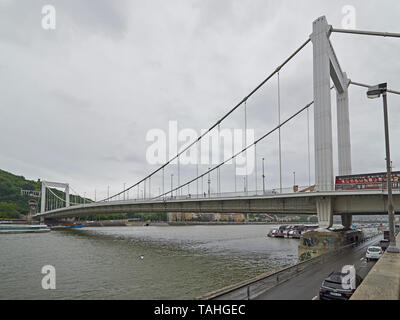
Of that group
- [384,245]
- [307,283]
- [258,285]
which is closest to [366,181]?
[384,245]

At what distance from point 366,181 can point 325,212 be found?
5077 mm

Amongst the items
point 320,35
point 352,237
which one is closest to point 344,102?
point 320,35

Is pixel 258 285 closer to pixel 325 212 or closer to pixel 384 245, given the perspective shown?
pixel 325 212

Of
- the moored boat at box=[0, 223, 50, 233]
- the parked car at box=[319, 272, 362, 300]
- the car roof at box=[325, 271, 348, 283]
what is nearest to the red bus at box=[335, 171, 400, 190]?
the car roof at box=[325, 271, 348, 283]

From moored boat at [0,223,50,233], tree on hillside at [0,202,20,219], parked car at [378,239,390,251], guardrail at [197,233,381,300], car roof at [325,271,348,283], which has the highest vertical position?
car roof at [325,271,348,283]

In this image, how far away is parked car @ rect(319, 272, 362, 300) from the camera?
1168cm

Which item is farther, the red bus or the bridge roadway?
the bridge roadway

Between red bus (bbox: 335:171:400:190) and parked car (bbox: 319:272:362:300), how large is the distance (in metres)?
18.4

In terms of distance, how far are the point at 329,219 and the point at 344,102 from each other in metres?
19.8

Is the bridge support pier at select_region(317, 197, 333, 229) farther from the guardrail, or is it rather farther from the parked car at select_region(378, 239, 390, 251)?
the guardrail

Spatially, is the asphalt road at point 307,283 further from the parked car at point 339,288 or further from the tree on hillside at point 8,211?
the tree on hillside at point 8,211

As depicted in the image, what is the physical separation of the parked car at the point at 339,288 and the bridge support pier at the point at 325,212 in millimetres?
17852
